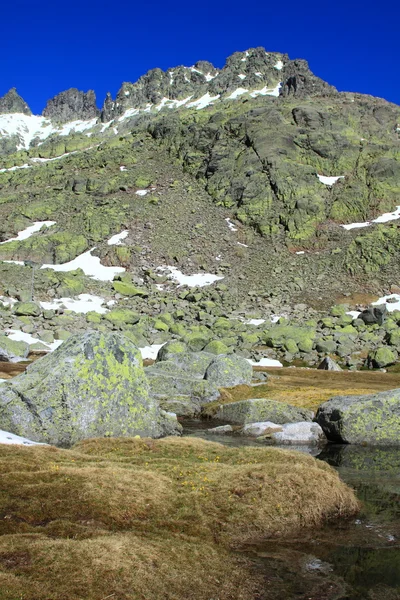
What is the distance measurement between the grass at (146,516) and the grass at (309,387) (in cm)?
1664

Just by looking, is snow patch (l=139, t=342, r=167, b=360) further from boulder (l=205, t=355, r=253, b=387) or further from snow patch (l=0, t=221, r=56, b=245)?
snow patch (l=0, t=221, r=56, b=245)

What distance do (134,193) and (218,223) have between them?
90.0 feet

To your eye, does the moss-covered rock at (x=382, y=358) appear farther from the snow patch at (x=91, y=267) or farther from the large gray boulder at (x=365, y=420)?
the snow patch at (x=91, y=267)

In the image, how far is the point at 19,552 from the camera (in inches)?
385

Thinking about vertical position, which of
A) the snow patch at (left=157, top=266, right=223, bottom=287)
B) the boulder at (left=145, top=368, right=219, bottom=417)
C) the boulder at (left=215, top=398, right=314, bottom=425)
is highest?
the snow patch at (left=157, top=266, right=223, bottom=287)

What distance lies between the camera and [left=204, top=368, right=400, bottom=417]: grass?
36625mm

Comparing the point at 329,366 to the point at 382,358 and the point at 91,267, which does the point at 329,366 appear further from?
the point at 91,267

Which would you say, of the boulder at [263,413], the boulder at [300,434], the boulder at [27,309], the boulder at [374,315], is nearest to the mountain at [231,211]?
the boulder at [27,309]

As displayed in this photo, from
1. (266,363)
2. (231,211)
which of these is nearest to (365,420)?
(266,363)

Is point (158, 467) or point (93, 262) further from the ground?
point (93, 262)

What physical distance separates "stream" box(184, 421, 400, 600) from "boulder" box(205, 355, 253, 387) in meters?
23.9

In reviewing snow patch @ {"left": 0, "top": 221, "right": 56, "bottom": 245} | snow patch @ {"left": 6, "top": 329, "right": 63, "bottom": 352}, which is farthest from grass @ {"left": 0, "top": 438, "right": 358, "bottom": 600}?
snow patch @ {"left": 0, "top": 221, "right": 56, "bottom": 245}

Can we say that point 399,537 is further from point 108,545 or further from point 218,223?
point 218,223

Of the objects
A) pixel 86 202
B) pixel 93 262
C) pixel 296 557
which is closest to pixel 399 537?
pixel 296 557
